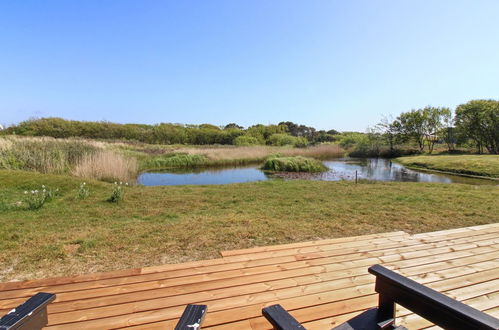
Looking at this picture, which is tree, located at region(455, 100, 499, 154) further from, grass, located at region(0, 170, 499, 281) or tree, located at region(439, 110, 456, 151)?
grass, located at region(0, 170, 499, 281)

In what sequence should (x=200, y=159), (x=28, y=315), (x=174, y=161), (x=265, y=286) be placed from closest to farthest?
(x=28, y=315) → (x=265, y=286) → (x=174, y=161) → (x=200, y=159)

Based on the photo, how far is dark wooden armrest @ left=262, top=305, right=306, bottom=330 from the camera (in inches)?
32.1

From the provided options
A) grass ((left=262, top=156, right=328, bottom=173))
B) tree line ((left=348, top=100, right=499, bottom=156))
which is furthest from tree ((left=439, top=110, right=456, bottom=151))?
grass ((left=262, top=156, right=328, bottom=173))

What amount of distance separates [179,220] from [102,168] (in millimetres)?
5388

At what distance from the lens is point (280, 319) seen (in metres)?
0.86

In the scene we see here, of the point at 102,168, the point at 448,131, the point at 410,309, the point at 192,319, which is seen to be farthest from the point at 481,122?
the point at 192,319

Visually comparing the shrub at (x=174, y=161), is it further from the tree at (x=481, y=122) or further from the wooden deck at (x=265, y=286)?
the tree at (x=481, y=122)

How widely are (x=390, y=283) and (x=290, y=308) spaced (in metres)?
0.71

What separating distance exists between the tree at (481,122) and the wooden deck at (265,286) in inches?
985

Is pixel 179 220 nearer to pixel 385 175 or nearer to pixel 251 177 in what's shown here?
pixel 251 177

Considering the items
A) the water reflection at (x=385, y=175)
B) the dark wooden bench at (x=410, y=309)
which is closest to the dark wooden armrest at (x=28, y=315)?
the dark wooden bench at (x=410, y=309)

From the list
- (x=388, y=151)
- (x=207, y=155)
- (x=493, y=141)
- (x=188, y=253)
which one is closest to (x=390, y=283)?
(x=188, y=253)

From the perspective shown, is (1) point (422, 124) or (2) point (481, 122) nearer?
(2) point (481, 122)

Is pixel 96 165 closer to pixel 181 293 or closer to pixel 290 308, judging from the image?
pixel 181 293
